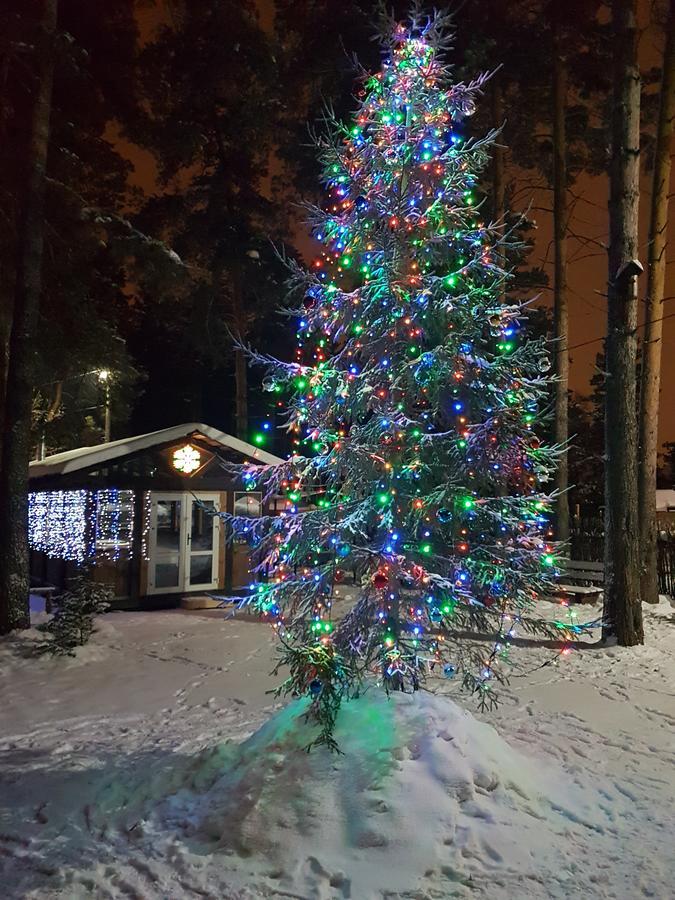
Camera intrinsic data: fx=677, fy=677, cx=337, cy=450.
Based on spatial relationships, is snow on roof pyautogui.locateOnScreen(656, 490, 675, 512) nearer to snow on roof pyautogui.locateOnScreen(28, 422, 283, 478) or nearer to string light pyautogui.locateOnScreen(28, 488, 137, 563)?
snow on roof pyautogui.locateOnScreen(28, 422, 283, 478)

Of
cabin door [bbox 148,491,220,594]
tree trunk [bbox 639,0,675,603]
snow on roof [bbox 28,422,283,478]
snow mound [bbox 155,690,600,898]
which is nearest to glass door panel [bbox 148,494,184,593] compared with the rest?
cabin door [bbox 148,491,220,594]

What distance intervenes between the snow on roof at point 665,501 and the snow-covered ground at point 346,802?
82.7ft

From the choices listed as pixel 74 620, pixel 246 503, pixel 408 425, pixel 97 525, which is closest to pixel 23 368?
pixel 74 620

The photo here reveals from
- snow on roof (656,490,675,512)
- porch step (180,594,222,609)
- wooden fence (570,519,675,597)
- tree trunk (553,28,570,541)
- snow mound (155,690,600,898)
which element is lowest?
porch step (180,594,222,609)

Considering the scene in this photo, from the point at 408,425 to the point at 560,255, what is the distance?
11.5 metres

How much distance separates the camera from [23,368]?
34.9ft

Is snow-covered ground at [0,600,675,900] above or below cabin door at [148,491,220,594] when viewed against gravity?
below

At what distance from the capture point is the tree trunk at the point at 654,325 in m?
12.5

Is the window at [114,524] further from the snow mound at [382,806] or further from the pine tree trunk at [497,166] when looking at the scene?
the pine tree trunk at [497,166]

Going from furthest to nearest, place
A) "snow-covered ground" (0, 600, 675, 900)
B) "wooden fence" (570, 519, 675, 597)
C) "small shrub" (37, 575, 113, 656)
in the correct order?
1. "wooden fence" (570, 519, 675, 597)
2. "small shrub" (37, 575, 113, 656)
3. "snow-covered ground" (0, 600, 675, 900)

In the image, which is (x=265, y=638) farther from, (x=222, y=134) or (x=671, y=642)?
(x=222, y=134)

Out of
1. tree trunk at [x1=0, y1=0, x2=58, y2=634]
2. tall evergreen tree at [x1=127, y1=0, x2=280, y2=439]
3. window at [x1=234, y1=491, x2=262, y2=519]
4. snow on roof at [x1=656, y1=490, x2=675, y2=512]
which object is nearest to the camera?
tree trunk at [x1=0, y1=0, x2=58, y2=634]

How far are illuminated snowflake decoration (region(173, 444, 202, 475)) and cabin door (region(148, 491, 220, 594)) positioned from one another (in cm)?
55

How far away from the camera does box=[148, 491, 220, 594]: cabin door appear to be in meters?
14.4
